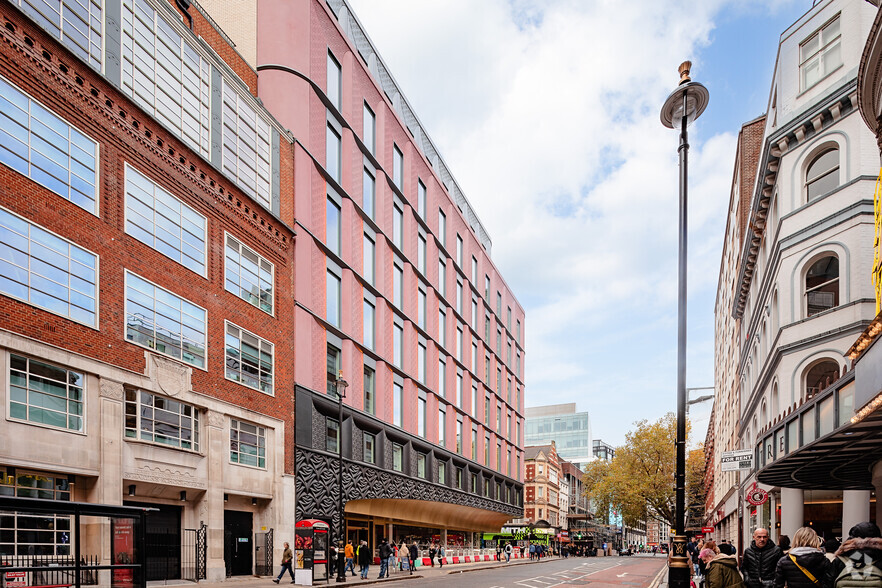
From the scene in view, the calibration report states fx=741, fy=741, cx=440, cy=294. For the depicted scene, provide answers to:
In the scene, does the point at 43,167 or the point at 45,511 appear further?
the point at 43,167

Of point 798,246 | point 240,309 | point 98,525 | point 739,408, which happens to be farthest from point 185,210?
point 739,408

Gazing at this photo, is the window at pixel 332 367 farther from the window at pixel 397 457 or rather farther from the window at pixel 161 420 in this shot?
the window at pixel 161 420

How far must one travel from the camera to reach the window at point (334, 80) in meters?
35.9

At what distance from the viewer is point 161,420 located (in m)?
22.0

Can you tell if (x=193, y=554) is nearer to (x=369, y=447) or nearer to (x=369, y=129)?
(x=369, y=447)

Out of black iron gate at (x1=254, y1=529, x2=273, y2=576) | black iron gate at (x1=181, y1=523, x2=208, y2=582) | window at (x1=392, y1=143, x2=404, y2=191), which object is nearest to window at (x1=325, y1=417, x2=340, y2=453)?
black iron gate at (x1=254, y1=529, x2=273, y2=576)

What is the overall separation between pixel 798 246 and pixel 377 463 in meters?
23.7

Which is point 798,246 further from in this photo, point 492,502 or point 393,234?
point 492,502

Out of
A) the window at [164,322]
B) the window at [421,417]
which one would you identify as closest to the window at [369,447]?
the window at [421,417]

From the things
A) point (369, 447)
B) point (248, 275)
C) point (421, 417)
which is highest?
point (248, 275)

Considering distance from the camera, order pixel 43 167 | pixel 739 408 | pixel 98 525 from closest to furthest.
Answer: pixel 98 525 < pixel 43 167 < pixel 739 408

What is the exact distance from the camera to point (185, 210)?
24219 millimetres

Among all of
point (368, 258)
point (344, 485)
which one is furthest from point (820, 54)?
point (344, 485)

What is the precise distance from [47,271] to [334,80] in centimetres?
2135
